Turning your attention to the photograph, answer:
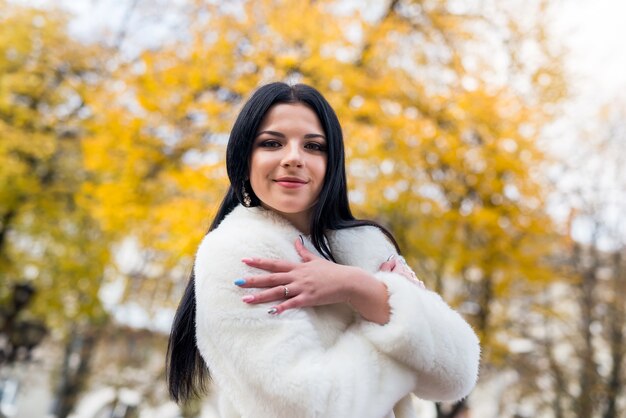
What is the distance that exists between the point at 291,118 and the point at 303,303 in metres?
0.49

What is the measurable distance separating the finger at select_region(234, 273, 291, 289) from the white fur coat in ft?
0.08

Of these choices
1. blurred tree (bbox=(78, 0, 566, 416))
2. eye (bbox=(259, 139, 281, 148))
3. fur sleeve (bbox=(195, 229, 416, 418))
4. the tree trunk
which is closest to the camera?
fur sleeve (bbox=(195, 229, 416, 418))

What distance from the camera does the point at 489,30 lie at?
703 cm

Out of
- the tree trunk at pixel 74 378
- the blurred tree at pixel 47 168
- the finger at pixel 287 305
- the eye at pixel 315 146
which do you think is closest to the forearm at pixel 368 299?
the finger at pixel 287 305

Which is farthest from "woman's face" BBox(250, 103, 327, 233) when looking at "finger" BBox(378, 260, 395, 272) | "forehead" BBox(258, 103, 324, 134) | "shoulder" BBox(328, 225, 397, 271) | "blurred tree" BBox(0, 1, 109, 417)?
"blurred tree" BBox(0, 1, 109, 417)

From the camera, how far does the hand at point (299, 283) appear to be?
119 cm

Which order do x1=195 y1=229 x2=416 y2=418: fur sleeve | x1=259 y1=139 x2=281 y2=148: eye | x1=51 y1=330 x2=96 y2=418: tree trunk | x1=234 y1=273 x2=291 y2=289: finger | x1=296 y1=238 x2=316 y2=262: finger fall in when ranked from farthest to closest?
x1=51 y1=330 x2=96 y2=418: tree trunk
x1=259 y1=139 x2=281 y2=148: eye
x1=296 y1=238 x2=316 y2=262: finger
x1=234 y1=273 x2=291 y2=289: finger
x1=195 y1=229 x2=416 y2=418: fur sleeve

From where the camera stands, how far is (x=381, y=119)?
593 cm

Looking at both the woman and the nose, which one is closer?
the woman

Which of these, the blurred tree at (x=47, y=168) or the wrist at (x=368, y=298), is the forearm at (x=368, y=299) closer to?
the wrist at (x=368, y=298)

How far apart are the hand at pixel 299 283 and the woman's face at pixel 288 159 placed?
8.0 inches

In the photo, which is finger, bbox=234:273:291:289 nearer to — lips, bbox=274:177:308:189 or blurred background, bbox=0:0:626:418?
lips, bbox=274:177:308:189

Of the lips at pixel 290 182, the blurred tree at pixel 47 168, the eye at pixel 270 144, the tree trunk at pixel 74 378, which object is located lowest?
the tree trunk at pixel 74 378

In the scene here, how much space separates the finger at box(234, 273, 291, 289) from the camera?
1204mm
